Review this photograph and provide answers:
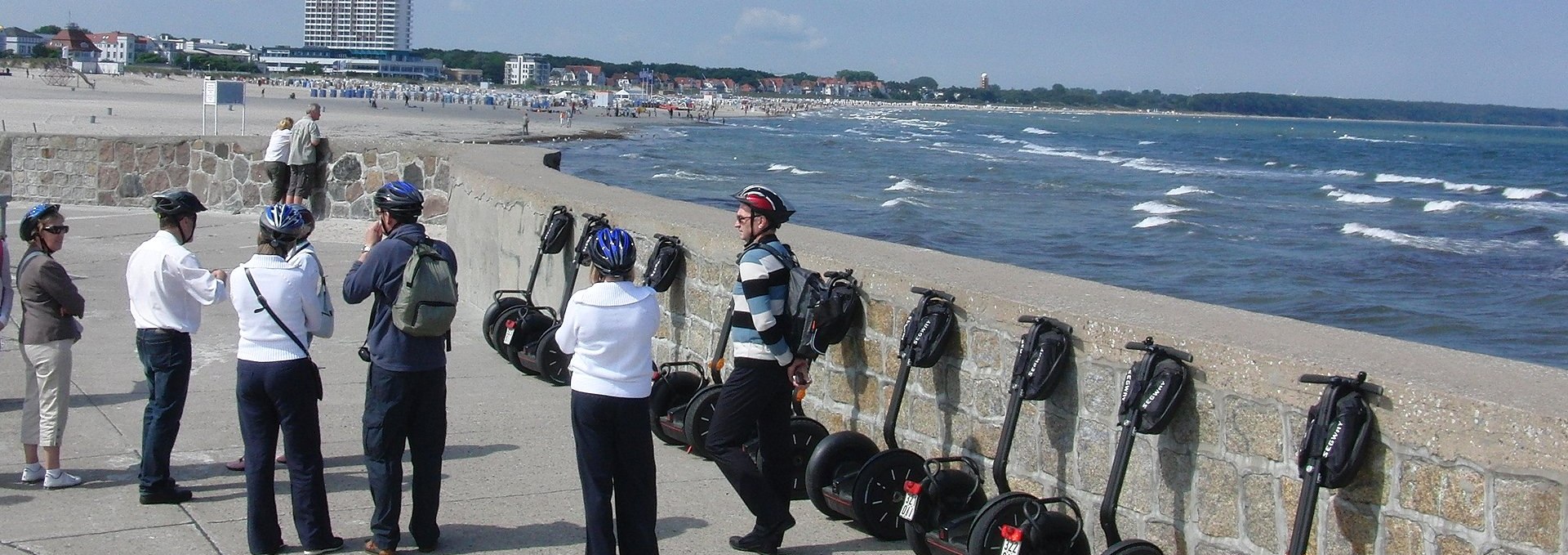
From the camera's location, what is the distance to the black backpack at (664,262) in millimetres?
7465

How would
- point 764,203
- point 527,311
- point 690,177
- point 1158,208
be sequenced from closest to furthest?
point 764,203
point 527,311
point 1158,208
point 690,177

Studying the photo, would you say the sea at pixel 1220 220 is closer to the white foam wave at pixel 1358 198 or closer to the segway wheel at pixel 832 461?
the white foam wave at pixel 1358 198

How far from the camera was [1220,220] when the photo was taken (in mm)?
33875

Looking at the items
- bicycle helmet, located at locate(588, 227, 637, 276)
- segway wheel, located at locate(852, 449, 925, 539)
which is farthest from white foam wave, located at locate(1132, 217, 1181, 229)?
bicycle helmet, located at locate(588, 227, 637, 276)

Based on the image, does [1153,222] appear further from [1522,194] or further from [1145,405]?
[1522,194]

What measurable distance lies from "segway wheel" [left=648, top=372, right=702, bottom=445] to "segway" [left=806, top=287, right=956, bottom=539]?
53.5 inches

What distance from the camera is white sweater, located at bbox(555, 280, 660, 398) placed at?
15.3 feet

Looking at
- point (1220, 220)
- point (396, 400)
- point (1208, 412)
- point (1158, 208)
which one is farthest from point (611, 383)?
point (1158, 208)

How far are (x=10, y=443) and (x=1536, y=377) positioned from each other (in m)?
6.49

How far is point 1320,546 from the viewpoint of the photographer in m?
4.37

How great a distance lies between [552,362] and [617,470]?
11.5 feet

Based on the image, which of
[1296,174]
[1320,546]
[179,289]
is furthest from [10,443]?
[1296,174]

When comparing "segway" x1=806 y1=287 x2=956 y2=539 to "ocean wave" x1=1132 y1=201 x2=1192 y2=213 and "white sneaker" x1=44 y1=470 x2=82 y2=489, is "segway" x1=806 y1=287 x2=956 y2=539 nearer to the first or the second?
"white sneaker" x1=44 y1=470 x2=82 y2=489

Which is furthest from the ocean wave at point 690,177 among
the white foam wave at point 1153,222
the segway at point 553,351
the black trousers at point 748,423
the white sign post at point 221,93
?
the black trousers at point 748,423
